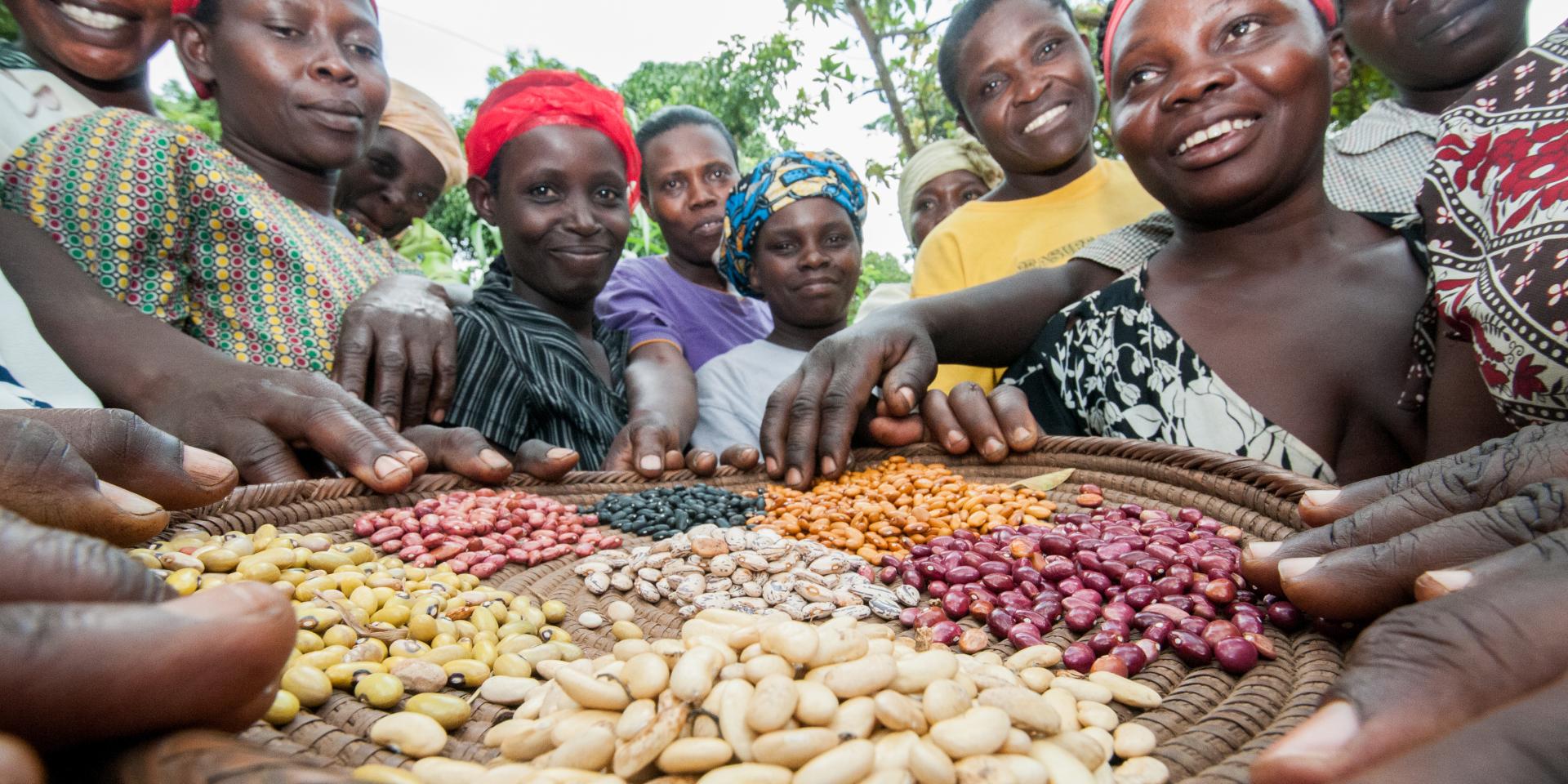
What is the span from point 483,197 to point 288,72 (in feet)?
2.84

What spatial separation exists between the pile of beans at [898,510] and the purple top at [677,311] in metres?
1.31

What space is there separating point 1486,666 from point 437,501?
172cm

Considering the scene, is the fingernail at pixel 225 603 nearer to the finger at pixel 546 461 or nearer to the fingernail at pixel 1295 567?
the fingernail at pixel 1295 567

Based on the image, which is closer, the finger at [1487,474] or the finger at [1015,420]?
the finger at [1487,474]

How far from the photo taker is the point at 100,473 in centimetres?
104

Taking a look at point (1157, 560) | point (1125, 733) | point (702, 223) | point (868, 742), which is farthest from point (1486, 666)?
point (702, 223)

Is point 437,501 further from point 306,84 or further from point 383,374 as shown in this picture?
point 306,84

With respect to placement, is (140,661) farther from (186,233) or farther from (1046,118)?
(1046,118)

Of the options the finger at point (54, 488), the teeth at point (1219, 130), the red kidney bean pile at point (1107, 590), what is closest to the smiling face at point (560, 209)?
the red kidney bean pile at point (1107, 590)

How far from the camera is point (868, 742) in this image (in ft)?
2.63

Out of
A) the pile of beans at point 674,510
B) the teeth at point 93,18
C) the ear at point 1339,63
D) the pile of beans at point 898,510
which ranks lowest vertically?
the pile of beans at point 674,510

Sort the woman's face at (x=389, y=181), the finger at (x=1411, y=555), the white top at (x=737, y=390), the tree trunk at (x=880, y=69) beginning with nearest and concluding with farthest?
the finger at (x=1411, y=555)
the white top at (x=737, y=390)
the woman's face at (x=389, y=181)
the tree trunk at (x=880, y=69)

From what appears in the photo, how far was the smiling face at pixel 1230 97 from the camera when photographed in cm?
172

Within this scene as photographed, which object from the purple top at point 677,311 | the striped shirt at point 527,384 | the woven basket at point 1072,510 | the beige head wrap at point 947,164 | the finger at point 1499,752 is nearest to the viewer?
the finger at point 1499,752
